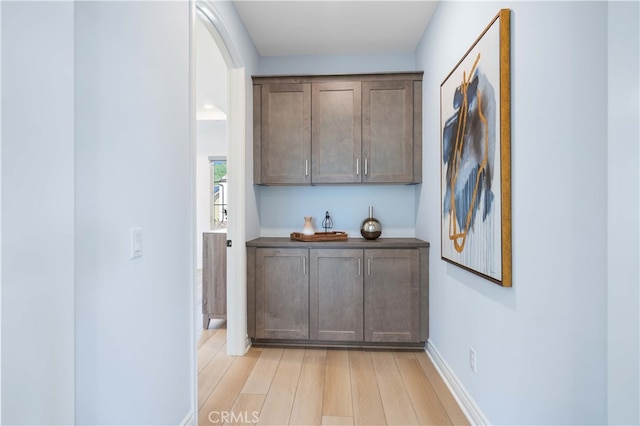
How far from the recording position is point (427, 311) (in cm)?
280

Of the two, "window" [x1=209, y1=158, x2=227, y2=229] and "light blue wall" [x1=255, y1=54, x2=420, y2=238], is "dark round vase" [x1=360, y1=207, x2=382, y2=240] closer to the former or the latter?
"light blue wall" [x1=255, y1=54, x2=420, y2=238]

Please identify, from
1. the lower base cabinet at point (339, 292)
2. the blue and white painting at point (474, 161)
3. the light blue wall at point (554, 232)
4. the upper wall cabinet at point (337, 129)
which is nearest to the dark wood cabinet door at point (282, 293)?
the lower base cabinet at point (339, 292)

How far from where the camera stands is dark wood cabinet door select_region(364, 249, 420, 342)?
280 centimetres

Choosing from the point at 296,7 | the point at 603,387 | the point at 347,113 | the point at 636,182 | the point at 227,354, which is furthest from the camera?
the point at 347,113

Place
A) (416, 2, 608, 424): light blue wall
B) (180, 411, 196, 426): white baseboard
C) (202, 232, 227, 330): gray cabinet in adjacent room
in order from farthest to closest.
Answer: (202, 232, 227, 330): gray cabinet in adjacent room → (180, 411, 196, 426): white baseboard → (416, 2, 608, 424): light blue wall

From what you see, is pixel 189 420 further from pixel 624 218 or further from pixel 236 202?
pixel 624 218

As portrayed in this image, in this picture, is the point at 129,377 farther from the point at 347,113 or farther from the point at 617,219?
the point at 347,113

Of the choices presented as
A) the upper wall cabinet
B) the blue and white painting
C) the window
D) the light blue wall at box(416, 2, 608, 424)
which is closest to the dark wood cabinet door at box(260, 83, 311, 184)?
the upper wall cabinet

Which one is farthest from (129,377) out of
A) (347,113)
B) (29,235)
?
(347,113)

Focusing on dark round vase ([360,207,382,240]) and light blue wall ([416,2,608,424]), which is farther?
dark round vase ([360,207,382,240])

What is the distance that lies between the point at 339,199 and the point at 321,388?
5.82ft

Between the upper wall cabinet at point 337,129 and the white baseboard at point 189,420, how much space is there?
190 centimetres

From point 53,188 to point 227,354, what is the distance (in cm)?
241

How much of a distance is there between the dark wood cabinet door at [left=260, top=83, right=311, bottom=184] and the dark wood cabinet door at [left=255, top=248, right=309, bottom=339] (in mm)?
718
